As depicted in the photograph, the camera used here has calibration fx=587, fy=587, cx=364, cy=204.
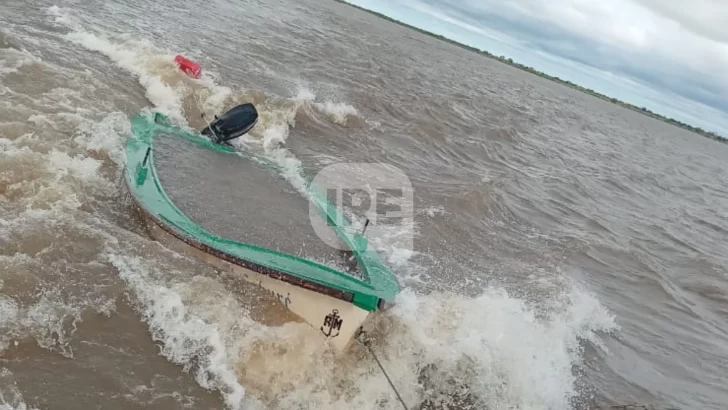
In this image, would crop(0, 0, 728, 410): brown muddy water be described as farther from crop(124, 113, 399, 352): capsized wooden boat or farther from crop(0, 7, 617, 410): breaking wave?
crop(124, 113, 399, 352): capsized wooden boat

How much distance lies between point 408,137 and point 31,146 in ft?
38.6

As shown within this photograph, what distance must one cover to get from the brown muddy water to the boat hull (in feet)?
0.42

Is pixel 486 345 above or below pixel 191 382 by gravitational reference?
above

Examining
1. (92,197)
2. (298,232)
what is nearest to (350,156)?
(298,232)

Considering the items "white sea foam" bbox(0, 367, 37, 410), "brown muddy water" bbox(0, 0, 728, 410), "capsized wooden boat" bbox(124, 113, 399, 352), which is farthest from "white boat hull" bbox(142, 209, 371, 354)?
"white sea foam" bbox(0, 367, 37, 410)

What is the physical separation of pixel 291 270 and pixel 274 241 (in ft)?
5.58

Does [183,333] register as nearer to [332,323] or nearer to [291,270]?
[291,270]

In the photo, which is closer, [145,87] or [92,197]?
[92,197]

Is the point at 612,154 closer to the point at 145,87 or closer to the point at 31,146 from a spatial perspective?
the point at 145,87

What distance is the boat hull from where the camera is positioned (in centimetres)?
602

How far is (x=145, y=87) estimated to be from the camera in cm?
1401

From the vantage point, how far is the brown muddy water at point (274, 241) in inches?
221

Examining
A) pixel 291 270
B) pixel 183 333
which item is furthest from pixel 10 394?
pixel 291 270

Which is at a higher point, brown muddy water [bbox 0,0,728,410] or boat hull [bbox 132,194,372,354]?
boat hull [bbox 132,194,372,354]
